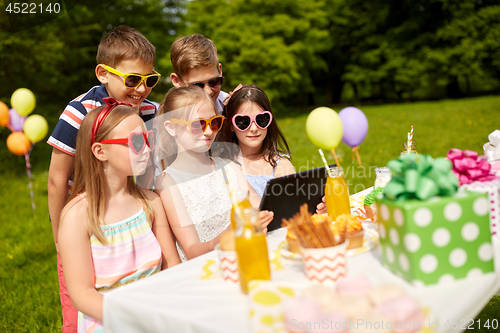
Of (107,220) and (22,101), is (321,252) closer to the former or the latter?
(107,220)

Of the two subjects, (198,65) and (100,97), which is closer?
(100,97)

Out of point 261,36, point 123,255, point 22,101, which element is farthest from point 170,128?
point 261,36

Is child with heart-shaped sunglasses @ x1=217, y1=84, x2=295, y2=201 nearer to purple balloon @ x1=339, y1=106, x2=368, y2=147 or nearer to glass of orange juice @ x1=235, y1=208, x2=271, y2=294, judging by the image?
purple balloon @ x1=339, y1=106, x2=368, y2=147

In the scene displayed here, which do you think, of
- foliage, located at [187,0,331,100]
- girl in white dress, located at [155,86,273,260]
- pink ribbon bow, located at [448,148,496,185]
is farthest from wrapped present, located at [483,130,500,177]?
foliage, located at [187,0,331,100]

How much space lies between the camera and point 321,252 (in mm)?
1132

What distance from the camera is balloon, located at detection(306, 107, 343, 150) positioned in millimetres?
1825

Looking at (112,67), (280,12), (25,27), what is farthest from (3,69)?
(280,12)

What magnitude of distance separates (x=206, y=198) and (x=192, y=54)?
44.0 inches

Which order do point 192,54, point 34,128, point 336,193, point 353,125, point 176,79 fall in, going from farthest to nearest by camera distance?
point 34,128 < point 176,79 < point 192,54 < point 353,125 < point 336,193

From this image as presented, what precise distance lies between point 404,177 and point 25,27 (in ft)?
30.8

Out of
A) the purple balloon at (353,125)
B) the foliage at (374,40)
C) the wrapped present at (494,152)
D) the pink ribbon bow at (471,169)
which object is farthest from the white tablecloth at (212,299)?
the foliage at (374,40)

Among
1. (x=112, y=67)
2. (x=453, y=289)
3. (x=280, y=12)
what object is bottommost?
(x=453, y=289)

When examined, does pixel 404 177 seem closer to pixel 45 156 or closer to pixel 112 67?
pixel 112 67

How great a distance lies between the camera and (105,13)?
13.6 m
